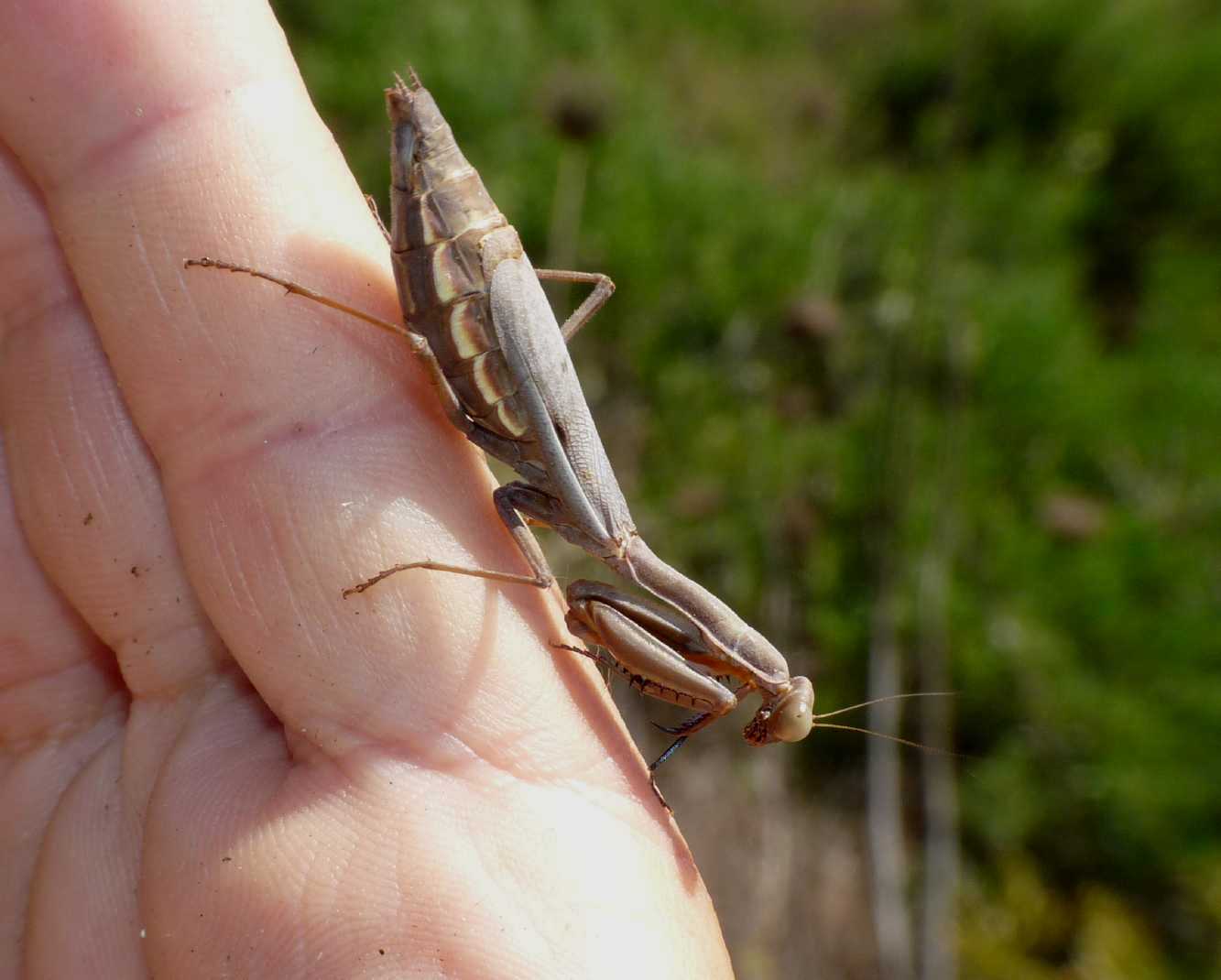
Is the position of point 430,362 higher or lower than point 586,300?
higher

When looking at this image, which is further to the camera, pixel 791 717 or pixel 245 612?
pixel 791 717

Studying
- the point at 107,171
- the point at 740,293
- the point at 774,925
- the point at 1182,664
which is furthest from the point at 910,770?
the point at 107,171

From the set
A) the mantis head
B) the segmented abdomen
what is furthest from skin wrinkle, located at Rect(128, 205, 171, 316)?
the mantis head

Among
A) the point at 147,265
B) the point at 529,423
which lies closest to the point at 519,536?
the point at 529,423

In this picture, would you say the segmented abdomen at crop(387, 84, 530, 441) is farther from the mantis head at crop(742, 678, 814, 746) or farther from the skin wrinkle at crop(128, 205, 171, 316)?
the mantis head at crop(742, 678, 814, 746)

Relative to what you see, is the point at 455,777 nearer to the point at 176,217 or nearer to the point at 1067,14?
the point at 176,217

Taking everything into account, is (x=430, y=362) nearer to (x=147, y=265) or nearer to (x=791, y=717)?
(x=147, y=265)
